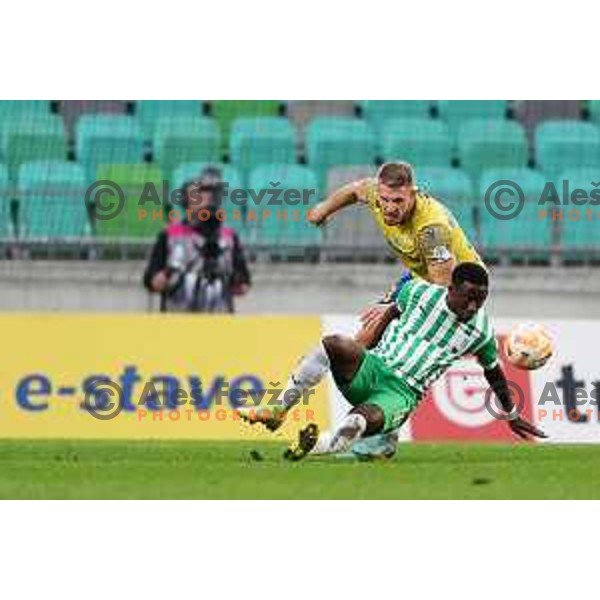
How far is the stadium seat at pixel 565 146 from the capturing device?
18344 mm

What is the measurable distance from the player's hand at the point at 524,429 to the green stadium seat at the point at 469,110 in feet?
17.4

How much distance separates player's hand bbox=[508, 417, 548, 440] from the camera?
1371cm

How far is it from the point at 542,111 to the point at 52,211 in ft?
17.3

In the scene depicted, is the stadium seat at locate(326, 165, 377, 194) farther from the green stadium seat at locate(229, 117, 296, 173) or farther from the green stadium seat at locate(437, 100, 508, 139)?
the green stadium seat at locate(437, 100, 508, 139)

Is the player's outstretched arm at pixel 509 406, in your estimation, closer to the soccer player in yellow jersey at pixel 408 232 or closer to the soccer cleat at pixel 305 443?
the soccer player in yellow jersey at pixel 408 232

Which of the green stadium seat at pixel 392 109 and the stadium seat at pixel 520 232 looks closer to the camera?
the stadium seat at pixel 520 232

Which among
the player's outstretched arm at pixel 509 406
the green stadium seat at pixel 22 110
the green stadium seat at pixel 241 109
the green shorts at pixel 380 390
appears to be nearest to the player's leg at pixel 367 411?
the green shorts at pixel 380 390

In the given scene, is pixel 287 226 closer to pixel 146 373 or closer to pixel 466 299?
pixel 146 373

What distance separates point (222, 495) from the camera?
1027 centimetres

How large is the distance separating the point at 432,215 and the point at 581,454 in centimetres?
216

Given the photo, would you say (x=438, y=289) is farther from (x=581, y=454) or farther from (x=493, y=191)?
(x=493, y=191)

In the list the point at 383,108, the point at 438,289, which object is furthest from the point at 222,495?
the point at 383,108

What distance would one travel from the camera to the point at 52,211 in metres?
16.8

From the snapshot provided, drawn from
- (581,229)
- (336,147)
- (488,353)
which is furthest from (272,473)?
(336,147)
